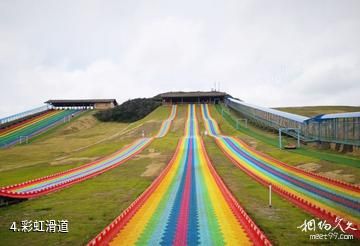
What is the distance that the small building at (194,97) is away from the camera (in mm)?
88562

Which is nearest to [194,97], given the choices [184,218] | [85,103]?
[85,103]

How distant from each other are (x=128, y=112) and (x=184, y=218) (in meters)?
67.5

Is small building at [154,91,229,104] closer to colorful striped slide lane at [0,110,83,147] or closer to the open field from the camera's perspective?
colorful striped slide lane at [0,110,83,147]

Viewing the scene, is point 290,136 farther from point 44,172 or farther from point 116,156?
point 44,172

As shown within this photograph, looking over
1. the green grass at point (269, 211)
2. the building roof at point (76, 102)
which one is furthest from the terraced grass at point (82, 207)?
the building roof at point (76, 102)

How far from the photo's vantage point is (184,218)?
45.5ft

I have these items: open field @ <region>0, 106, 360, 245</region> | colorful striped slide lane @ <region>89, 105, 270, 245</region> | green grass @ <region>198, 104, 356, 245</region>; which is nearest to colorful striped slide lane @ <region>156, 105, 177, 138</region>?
open field @ <region>0, 106, 360, 245</region>

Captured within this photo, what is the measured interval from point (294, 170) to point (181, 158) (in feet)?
40.5

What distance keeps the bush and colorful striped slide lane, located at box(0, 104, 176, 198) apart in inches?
1462

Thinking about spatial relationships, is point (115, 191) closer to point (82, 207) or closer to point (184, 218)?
point (82, 207)

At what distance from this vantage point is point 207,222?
13242 millimetres

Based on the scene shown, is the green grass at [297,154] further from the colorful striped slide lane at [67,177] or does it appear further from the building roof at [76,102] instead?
the building roof at [76,102]

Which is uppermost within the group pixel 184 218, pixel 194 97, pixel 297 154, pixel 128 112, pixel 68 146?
pixel 194 97

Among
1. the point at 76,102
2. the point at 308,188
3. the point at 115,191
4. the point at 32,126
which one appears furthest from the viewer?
the point at 76,102
